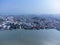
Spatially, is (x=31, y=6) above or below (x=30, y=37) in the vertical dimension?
above

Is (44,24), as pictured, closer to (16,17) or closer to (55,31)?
(55,31)

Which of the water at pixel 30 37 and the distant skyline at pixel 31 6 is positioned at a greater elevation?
the distant skyline at pixel 31 6

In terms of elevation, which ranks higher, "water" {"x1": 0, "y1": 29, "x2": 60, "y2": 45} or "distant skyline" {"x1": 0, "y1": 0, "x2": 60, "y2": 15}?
"distant skyline" {"x1": 0, "y1": 0, "x2": 60, "y2": 15}

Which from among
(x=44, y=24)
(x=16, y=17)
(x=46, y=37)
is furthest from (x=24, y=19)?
(x=46, y=37)
